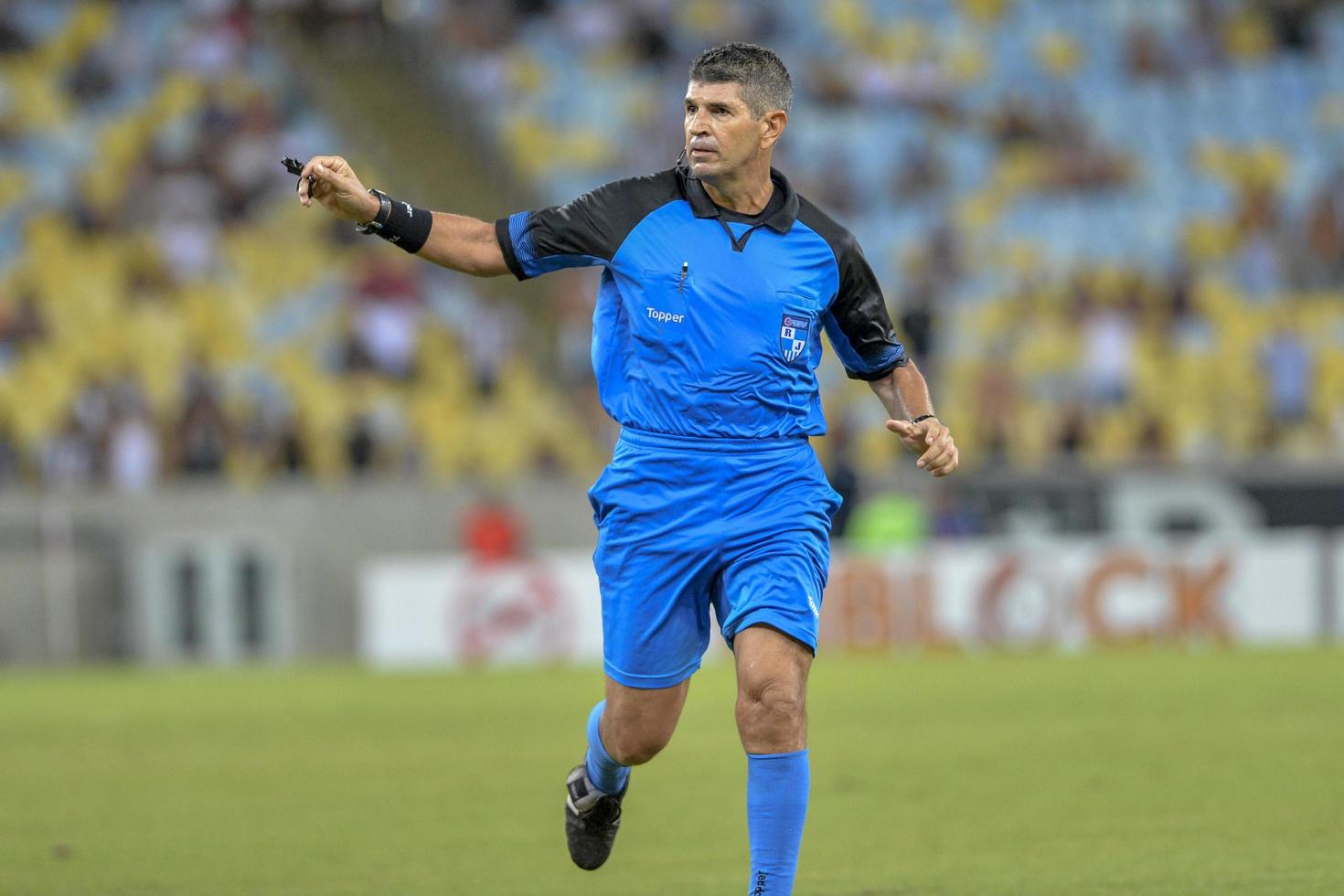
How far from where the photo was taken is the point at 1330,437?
791 inches

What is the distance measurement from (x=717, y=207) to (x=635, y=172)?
16.8 metres

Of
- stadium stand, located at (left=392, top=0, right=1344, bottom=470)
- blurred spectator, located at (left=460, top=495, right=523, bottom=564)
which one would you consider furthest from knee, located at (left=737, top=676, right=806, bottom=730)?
stadium stand, located at (left=392, top=0, right=1344, bottom=470)

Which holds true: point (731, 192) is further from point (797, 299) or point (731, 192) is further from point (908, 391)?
point (908, 391)

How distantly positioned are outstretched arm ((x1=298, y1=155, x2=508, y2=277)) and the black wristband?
0.06 feet

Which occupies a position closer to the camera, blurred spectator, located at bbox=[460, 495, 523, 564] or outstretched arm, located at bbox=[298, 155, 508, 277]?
outstretched arm, located at bbox=[298, 155, 508, 277]

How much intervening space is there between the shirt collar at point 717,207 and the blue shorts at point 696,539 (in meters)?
0.64

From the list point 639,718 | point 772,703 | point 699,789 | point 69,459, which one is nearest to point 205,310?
point 69,459

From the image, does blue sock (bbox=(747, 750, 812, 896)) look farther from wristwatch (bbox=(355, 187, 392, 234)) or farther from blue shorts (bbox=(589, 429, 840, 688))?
wristwatch (bbox=(355, 187, 392, 234))

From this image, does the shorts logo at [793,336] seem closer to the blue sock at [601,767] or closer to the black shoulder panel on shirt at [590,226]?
the black shoulder panel on shirt at [590,226]

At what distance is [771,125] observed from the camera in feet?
19.6

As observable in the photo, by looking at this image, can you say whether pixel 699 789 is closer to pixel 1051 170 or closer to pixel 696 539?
pixel 696 539

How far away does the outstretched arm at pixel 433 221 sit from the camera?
573 centimetres

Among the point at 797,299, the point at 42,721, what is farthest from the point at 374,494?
the point at 797,299

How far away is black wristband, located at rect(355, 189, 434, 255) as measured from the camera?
19.3 feet
